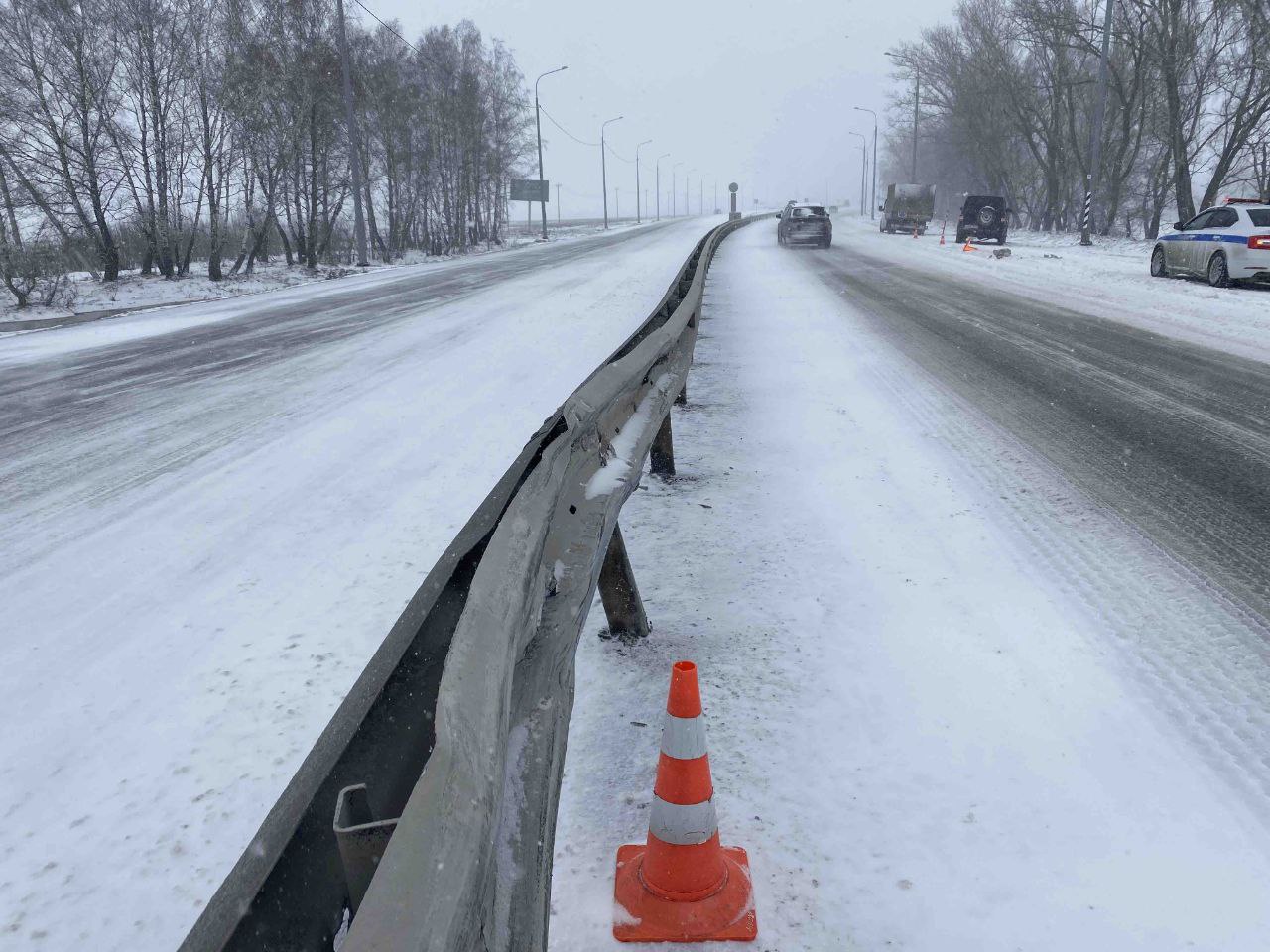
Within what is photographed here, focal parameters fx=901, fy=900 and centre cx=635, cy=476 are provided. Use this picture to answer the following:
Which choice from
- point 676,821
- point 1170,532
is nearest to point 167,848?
point 676,821

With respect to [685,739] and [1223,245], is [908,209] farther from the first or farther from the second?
[685,739]

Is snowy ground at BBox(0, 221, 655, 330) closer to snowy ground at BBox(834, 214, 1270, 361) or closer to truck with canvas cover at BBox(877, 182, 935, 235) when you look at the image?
snowy ground at BBox(834, 214, 1270, 361)

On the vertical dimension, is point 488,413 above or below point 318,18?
below

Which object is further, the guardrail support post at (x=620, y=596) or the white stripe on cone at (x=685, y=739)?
the guardrail support post at (x=620, y=596)

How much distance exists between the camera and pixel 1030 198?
59.3 meters

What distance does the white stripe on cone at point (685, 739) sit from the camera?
2.18 m

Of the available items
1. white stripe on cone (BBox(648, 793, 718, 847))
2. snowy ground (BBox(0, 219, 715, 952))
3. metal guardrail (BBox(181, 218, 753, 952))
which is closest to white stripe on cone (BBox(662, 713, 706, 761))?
white stripe on cone (BBox(648, 793, 718, 847))

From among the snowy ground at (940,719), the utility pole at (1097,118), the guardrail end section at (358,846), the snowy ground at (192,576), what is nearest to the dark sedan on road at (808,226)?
the utility pole at (1097,118)

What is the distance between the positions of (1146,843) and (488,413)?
5343 millimetres

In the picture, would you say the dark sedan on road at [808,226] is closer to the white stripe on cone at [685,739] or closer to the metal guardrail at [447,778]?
the metal guardrail at [447,778]

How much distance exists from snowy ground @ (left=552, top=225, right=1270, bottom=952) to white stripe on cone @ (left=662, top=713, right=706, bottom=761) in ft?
1.09

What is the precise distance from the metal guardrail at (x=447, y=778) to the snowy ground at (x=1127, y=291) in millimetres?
9639

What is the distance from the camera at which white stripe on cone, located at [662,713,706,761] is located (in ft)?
7.15

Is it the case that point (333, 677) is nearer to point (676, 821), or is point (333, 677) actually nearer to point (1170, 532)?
point (676, 821)
